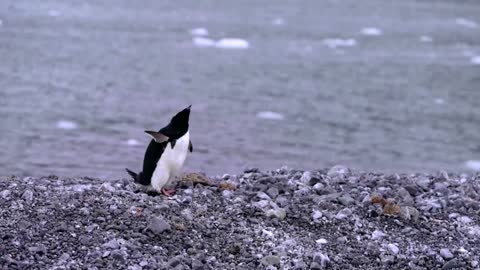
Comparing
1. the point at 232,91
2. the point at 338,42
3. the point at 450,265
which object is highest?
the point at 450,265

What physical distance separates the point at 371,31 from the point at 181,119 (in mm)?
14150

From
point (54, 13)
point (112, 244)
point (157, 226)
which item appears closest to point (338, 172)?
point (157, 226)

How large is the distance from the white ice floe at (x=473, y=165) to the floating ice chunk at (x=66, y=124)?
416cm

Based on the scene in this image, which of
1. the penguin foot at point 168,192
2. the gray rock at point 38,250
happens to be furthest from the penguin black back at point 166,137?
the gray rock at point 38,250

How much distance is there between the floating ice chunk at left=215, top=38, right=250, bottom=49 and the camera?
15.3m

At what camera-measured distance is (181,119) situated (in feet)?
16.6

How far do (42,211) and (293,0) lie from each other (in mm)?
20036

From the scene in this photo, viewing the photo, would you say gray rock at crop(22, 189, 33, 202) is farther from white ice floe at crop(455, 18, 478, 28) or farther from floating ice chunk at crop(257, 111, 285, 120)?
white ice floe at crop(455, 18, 478, 28)

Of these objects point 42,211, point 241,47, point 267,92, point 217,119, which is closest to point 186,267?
point 42,211

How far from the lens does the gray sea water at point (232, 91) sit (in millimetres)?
8969

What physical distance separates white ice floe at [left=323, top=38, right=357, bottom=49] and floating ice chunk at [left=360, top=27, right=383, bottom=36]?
1.33m

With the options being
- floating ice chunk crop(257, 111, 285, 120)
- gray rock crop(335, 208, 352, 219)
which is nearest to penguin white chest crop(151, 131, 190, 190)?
gray rock crop(335, 208, 352, 219)

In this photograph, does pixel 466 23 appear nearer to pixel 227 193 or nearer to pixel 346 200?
pixel 346 200

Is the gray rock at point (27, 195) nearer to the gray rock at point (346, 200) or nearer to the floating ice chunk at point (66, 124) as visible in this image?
the gray rock at point (346, 200)
